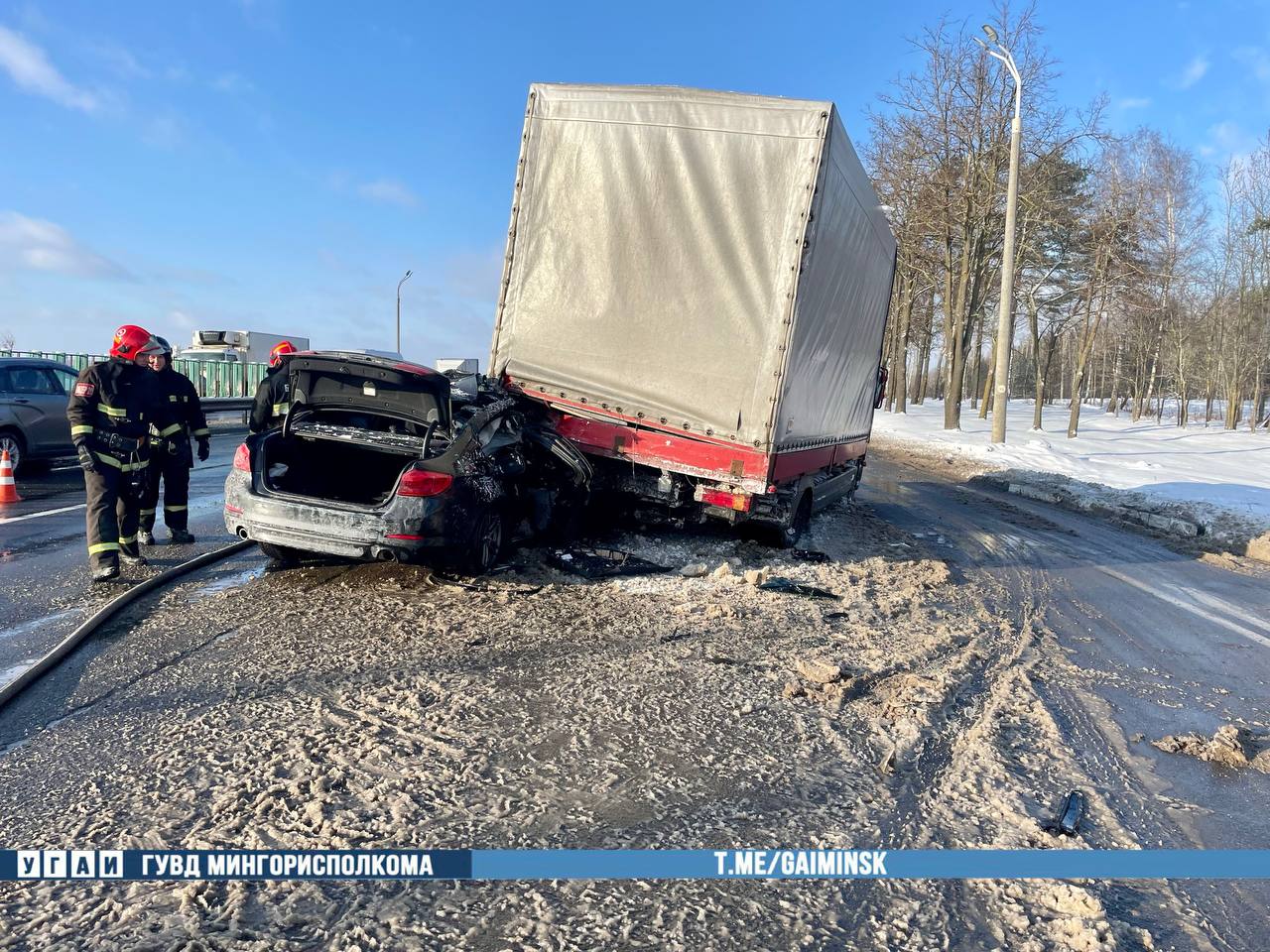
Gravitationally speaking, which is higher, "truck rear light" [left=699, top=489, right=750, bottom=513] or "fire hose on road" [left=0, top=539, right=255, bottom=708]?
"truck rear light" [left=699, top=489, right=750, bottom=513]

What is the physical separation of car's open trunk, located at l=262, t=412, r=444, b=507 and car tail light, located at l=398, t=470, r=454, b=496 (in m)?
0.16

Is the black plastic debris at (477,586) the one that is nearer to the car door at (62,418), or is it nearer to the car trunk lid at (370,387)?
the car trunk lid at (370,387)

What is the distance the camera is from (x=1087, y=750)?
3.74m

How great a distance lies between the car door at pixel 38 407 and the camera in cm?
1069

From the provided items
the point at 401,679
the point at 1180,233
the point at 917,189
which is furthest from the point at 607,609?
the point at 1180,233

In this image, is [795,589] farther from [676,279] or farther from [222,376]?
[222,376]

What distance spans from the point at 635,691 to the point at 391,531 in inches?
83.5

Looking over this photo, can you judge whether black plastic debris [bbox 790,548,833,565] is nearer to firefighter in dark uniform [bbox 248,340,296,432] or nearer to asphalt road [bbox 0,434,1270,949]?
asphalt road [bbox 0,434,1270,949]

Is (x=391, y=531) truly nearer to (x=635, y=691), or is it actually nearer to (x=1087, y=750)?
(x=635, y=691)

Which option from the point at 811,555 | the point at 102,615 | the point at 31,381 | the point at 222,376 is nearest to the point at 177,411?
the point at 102,615

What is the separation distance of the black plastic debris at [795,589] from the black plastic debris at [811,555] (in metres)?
0.97

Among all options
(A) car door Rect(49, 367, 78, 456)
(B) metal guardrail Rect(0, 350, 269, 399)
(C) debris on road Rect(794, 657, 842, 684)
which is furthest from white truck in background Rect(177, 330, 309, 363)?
(C) debris on road Rect(794, 657, 842, 684)

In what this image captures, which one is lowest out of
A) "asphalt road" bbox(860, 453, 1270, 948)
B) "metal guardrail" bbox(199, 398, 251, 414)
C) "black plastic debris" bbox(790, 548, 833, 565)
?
"asphalt road" bbox(860, 453, 1270, 948)

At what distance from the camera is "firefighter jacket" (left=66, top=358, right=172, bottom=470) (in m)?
5.86
